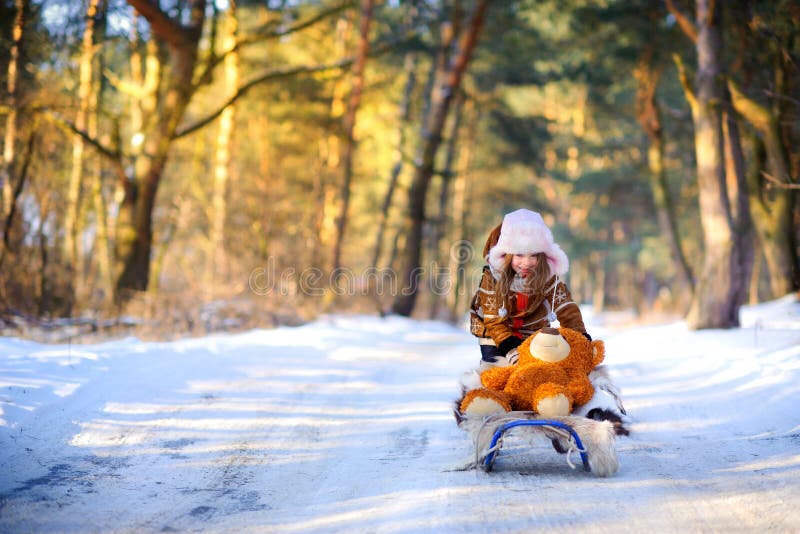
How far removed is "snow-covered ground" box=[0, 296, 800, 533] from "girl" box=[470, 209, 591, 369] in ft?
2.75

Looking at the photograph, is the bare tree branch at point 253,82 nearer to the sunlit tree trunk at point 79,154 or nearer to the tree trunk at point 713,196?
the sunlit tree trunk at point 79,154

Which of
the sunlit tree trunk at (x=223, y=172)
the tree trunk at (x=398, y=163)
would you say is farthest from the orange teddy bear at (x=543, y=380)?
the tree trunk at (x=398, y=163)

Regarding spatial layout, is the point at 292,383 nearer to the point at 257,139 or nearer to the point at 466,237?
the point at 466,237

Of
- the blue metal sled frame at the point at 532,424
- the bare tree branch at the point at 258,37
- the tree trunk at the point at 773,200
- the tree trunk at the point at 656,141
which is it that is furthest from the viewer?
the tree trunk at the point at 656,141

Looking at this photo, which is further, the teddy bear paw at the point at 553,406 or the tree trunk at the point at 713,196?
the tree trunk at the point at 713,196

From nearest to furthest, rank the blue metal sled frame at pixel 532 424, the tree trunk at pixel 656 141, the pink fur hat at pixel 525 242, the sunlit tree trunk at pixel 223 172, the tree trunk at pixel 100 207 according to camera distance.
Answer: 1. the blue metal sled frame at pixel 532 424
2. the pink fur hat at pixel 525 242
3. the tree trunk at pixel 100 207
4. the sunlit tree trunk at pixel 223 172
5. the tree trunk at pixel 656 141

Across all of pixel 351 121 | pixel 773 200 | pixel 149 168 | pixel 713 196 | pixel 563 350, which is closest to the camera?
pixel 563 350

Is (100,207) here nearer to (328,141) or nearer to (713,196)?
(713,196)

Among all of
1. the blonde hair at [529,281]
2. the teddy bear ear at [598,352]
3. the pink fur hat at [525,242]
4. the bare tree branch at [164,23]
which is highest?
the bare tree branch at [164,23]

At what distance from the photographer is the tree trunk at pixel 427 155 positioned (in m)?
20.2

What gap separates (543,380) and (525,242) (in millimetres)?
1068

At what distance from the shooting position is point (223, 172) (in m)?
21.2

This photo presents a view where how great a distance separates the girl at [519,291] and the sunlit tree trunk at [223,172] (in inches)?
470

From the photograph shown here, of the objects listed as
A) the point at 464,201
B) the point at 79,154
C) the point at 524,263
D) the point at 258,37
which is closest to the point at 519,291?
the point at 524,263
